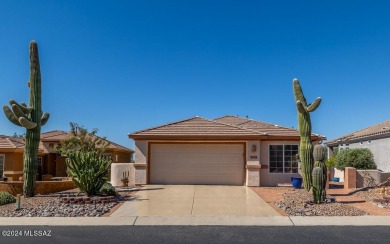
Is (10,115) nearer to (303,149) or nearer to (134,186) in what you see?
(134,186)

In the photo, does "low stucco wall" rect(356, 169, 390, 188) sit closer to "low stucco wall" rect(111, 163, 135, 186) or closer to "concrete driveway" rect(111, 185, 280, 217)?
"concrete driveway" rect(111, 185, 280, 217)

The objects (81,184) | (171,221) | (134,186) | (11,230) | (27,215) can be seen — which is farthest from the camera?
(134,186)

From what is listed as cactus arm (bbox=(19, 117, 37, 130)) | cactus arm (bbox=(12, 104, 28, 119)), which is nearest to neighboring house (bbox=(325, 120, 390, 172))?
cactus arm (bbox=(19, 117, 37, 130))

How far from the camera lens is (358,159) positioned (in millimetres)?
21453

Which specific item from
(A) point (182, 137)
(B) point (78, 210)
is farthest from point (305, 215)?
(A) point (182, 137)

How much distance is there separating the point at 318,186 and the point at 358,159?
11.0 metres

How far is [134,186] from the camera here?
18.4 m

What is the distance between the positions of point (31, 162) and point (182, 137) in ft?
24.4

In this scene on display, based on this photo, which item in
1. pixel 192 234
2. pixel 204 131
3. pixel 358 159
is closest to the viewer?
pixel 192 234

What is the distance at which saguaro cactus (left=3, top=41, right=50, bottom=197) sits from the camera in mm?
14227

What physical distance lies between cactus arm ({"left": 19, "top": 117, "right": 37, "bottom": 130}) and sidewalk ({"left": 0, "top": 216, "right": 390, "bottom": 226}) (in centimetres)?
505

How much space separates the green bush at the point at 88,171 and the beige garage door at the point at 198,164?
5.63 metres

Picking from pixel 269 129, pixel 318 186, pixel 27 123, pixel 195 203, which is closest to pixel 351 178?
pixel 269 129

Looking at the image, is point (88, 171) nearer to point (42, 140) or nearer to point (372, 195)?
point (372, 195)
